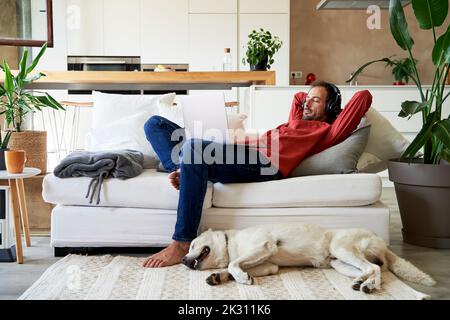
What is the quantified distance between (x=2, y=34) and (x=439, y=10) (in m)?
3.78

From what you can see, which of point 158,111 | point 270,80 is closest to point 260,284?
point 158,111

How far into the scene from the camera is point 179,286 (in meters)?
2.12

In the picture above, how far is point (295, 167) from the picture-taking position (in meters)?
2.73

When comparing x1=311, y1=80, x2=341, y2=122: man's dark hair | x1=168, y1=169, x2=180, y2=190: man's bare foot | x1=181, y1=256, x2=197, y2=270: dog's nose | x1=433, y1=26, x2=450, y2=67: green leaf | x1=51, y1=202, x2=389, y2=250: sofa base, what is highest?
A: x1=433, y1=26, x2=450, y2=67: green leaf

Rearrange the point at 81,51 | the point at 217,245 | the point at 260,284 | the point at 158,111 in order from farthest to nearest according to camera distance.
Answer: the point at 81,51, the point at 158,111, the point at 217,245, the point at 260,284

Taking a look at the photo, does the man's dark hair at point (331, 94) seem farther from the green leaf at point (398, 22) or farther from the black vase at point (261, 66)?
the black vase at point (261, 66)

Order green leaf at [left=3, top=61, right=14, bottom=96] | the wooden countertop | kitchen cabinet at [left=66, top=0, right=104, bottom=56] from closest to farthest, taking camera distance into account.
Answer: green leaf at [left=3, top=61, right=14, bottom=96], the wooden countertop, kitchen cabinet at [left=66, top=0, right=104, bottom=56]

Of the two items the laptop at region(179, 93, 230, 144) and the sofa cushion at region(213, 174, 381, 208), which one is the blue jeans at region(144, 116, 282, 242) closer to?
the sofa cushion at region(213, 174, 381, 208)

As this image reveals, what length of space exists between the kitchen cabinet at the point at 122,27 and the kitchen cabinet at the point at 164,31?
0.09 metres

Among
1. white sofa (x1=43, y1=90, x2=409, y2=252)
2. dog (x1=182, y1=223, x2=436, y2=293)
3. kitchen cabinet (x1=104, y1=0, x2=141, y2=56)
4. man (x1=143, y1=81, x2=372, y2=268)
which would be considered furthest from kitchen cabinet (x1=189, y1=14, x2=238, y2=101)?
dog (x1=182, y1=223, x2=436, y2=293)

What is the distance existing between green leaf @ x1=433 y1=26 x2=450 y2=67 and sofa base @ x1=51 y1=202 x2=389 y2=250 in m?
0.88

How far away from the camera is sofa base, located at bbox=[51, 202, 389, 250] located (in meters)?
2.59

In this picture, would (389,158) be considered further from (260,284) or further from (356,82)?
(356,82)

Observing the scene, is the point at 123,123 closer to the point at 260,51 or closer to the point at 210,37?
the point at 260,51
